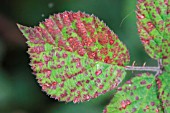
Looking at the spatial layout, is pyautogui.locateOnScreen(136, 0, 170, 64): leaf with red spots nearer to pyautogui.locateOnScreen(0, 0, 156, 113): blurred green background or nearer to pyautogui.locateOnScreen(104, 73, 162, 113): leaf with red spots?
pyautogui.locateOnScreen(104, 73, 162, 113): leaf with red spots

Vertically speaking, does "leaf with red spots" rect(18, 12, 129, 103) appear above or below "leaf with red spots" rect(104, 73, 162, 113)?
above

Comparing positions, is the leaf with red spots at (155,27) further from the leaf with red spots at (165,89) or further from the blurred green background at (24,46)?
the blurred green background at (24,46)

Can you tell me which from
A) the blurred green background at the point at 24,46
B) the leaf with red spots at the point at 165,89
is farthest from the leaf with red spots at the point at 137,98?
the blurred green background at the point at 24,46

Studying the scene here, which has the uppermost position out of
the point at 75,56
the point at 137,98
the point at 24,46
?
the point at 24,46

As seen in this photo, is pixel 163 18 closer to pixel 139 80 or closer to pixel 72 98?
pixel 139 80

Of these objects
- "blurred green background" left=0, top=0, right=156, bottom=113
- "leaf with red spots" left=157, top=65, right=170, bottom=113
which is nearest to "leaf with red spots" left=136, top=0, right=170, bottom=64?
"leaf with red spots" left=157, top=65, right=170, bottom=113

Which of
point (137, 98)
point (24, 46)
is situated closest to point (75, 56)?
point (137, 98)

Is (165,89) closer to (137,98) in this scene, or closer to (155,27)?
(137,98)
